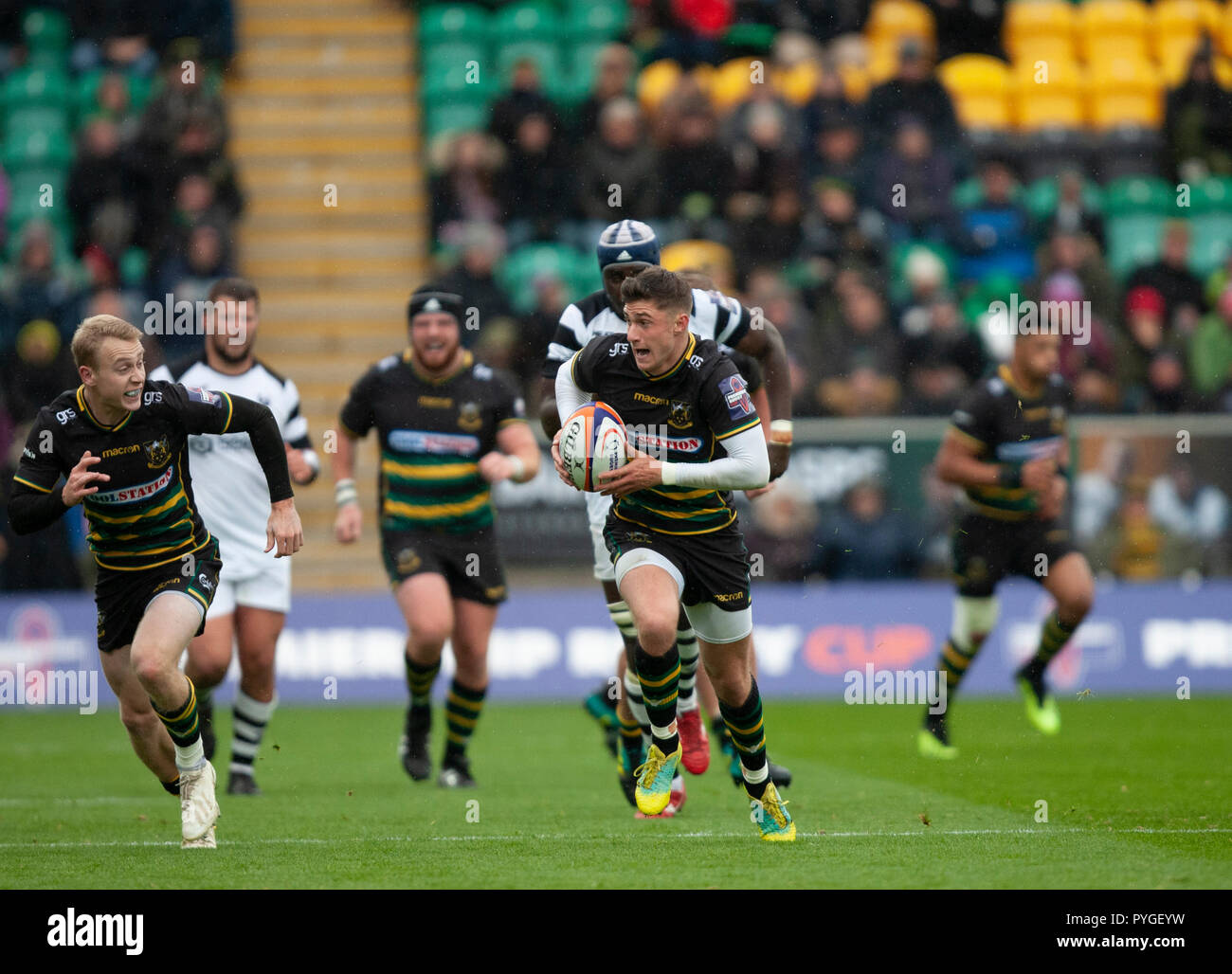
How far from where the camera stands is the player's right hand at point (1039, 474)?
11.0 metres

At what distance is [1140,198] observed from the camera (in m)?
18.5

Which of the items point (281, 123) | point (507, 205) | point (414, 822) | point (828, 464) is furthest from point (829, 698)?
point (281, 123)

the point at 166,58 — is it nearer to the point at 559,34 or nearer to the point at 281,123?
the point at 281,123

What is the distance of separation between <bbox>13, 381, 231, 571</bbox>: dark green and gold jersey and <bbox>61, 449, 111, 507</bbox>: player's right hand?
58 mm

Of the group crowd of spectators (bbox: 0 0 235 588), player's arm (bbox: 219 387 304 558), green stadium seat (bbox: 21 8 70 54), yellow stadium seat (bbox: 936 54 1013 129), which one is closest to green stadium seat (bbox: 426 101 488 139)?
crowd of spectators (bbox: 0 0 235 588)

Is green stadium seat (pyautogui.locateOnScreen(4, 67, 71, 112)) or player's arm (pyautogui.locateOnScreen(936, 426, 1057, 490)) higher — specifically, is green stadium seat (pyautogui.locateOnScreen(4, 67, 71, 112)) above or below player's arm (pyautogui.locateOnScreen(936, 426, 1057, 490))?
above

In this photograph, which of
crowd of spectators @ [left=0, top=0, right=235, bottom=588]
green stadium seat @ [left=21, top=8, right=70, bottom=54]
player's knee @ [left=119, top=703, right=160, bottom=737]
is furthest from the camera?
green stadium seat @ [left=21, top=8, right=70, bottom=54]

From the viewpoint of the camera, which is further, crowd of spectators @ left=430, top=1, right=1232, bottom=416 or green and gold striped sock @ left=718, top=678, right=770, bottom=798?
crowd of spectators @ left=430, top=1, right=1232, bottom=416

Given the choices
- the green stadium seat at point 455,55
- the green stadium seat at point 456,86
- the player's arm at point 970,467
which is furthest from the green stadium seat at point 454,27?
the player's arm at point 970,467

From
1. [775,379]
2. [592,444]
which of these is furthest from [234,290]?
[592,444]

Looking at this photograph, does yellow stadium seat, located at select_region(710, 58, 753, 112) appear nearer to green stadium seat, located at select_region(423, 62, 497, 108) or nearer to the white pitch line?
green stadium seat, located at select_region(423, 62, 497, 108)

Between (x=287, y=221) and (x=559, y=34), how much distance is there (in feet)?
11.8

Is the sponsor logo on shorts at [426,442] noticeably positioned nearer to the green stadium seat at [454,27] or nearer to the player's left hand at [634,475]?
the player's left hand at [634,475]

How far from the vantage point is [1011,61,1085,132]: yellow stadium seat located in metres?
19.7
